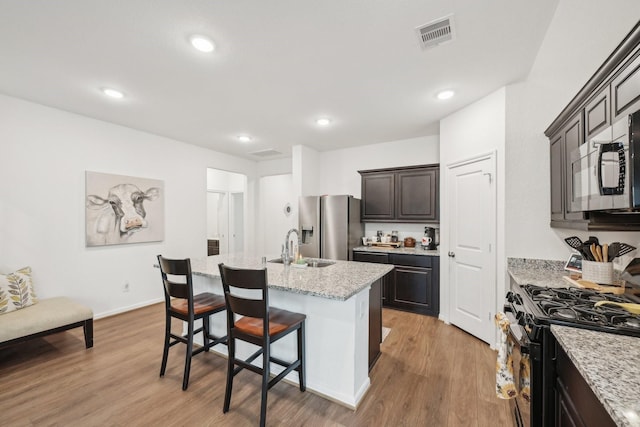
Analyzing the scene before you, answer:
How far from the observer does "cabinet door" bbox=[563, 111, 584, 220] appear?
1.87 meters

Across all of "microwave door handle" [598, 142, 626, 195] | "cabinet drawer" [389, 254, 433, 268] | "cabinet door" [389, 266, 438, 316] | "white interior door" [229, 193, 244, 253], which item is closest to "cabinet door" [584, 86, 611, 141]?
"microwave door handle" [598, 142, 626, 195]

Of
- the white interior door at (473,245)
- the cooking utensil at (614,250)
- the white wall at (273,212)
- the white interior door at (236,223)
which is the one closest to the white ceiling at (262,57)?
the white interior door at (473,245)

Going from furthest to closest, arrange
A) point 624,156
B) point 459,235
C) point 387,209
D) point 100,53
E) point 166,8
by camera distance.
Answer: point 387,209 < point 459,235 < point 100,53 < point 166,8 < point 624,156

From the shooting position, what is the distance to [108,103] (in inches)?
122

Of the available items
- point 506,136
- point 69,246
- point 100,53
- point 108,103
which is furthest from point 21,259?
point 506,136

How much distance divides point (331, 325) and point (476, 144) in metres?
2.54

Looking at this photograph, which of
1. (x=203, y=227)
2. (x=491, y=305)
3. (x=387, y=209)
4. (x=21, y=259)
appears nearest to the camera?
(x=491, y=305)

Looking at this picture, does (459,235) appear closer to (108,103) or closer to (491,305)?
(491,305)

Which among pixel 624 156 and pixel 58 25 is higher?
pixel 58 25

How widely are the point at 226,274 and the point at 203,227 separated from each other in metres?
3.50

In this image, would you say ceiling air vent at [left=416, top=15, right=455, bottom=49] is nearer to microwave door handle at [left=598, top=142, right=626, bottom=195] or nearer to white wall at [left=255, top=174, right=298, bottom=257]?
microwave door handle at [left=598, top=142, right=626, bottom=195]

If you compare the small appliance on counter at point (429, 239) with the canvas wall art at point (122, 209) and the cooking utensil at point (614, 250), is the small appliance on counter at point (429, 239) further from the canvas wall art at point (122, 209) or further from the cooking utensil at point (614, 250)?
the canvas wall art at point (122, 209)

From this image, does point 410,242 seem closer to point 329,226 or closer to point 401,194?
point 401,194

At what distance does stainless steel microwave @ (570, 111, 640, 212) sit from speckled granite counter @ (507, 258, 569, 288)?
2.05ft
